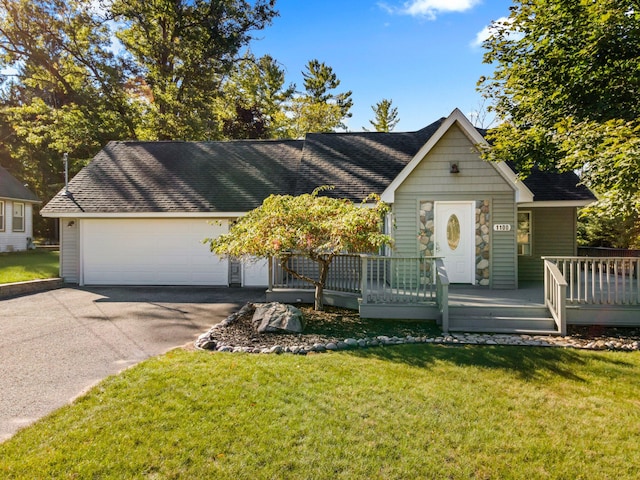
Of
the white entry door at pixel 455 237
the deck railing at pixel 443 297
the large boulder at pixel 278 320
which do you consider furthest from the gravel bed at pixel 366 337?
the white entry door at pixel 455 237

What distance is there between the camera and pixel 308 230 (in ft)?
22.4

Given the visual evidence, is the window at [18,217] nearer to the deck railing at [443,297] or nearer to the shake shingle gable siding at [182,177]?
the shake shingle gable siding at [182,177]

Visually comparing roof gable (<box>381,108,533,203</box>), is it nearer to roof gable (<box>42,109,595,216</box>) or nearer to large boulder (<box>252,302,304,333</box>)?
roof gable (<box>42,109,595,216</box>)

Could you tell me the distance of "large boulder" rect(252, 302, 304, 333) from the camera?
21.7ft

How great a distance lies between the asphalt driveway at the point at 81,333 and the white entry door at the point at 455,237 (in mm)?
5251

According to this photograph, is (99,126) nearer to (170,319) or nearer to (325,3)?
(325,3)

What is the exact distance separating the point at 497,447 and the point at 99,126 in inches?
936

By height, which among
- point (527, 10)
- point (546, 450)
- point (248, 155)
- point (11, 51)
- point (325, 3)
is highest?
point (11, 51)

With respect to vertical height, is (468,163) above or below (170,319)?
above

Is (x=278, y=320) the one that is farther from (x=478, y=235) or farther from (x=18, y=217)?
(x=18, y=217)

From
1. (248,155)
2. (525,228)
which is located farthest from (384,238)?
(248,155)

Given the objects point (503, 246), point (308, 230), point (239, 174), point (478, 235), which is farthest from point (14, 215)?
point (503, 246)

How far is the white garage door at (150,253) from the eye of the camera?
40.8 feet

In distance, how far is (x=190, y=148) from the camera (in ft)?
51.5
